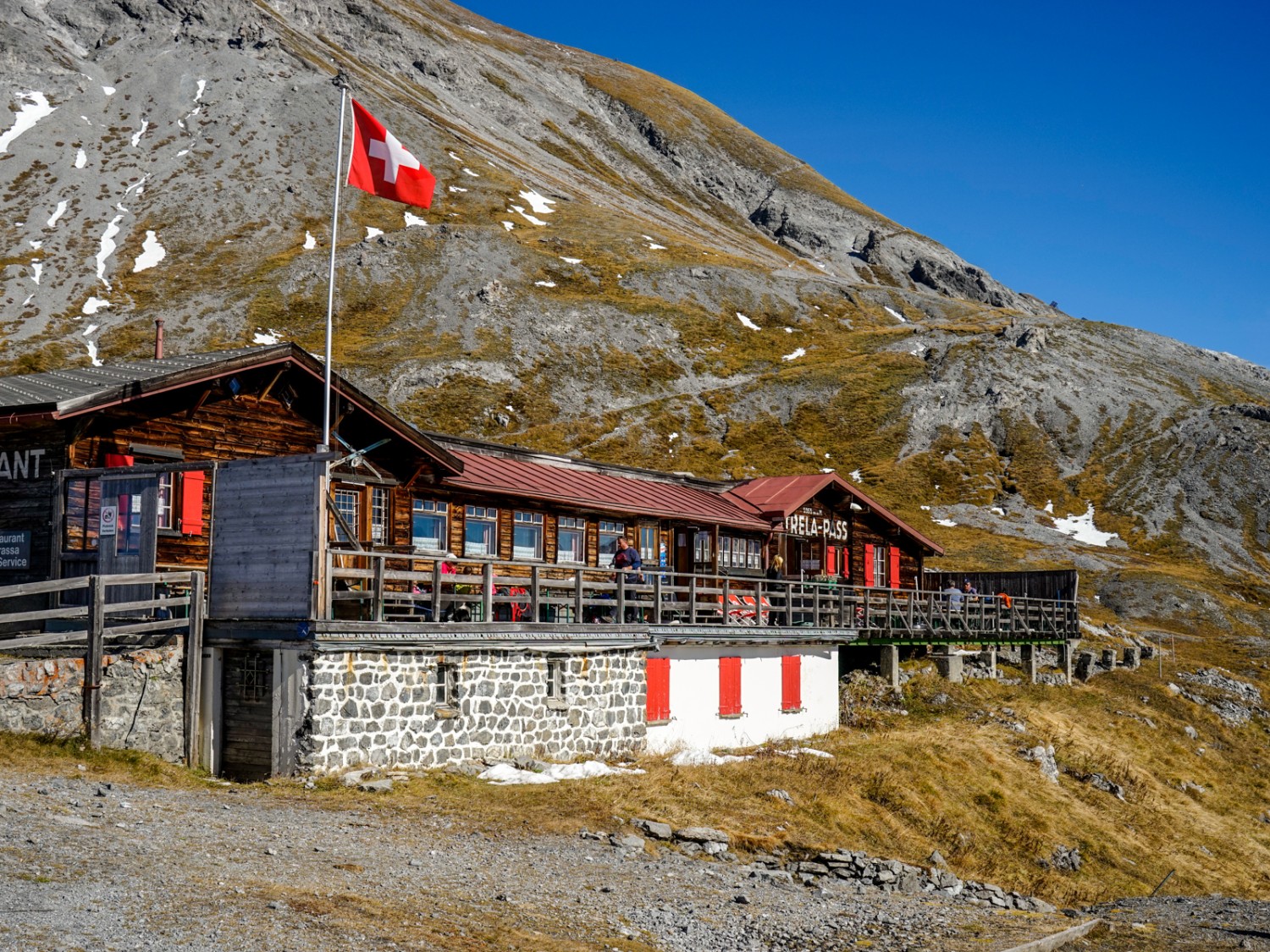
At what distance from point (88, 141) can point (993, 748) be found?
131 metres

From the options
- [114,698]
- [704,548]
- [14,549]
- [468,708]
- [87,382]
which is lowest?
[468,708]

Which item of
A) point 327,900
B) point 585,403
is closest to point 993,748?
point 327,900

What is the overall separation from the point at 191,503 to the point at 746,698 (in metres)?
13.3

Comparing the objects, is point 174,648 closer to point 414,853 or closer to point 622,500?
point 414,853

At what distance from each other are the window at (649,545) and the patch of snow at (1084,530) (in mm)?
51033

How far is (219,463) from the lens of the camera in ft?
68.6

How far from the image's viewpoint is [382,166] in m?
25.0

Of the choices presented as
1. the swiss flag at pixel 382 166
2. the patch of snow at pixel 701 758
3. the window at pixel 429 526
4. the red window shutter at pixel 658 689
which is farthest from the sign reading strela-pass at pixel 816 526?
the swiss flag at pixel 382 166

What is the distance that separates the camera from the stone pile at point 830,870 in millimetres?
17172

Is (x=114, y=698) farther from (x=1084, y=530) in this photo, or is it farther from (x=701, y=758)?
(x=1084, y=530)

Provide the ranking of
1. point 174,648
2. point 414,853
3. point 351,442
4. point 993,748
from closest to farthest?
1. point 414,853
2. point 174,648
3. point 351,442
4. point 993,748

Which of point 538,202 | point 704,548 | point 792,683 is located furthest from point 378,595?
point 538,202

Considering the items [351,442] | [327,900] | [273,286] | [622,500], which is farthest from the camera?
[273,286]

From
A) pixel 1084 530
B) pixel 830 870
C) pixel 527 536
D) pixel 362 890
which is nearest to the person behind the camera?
pixel 362 890
